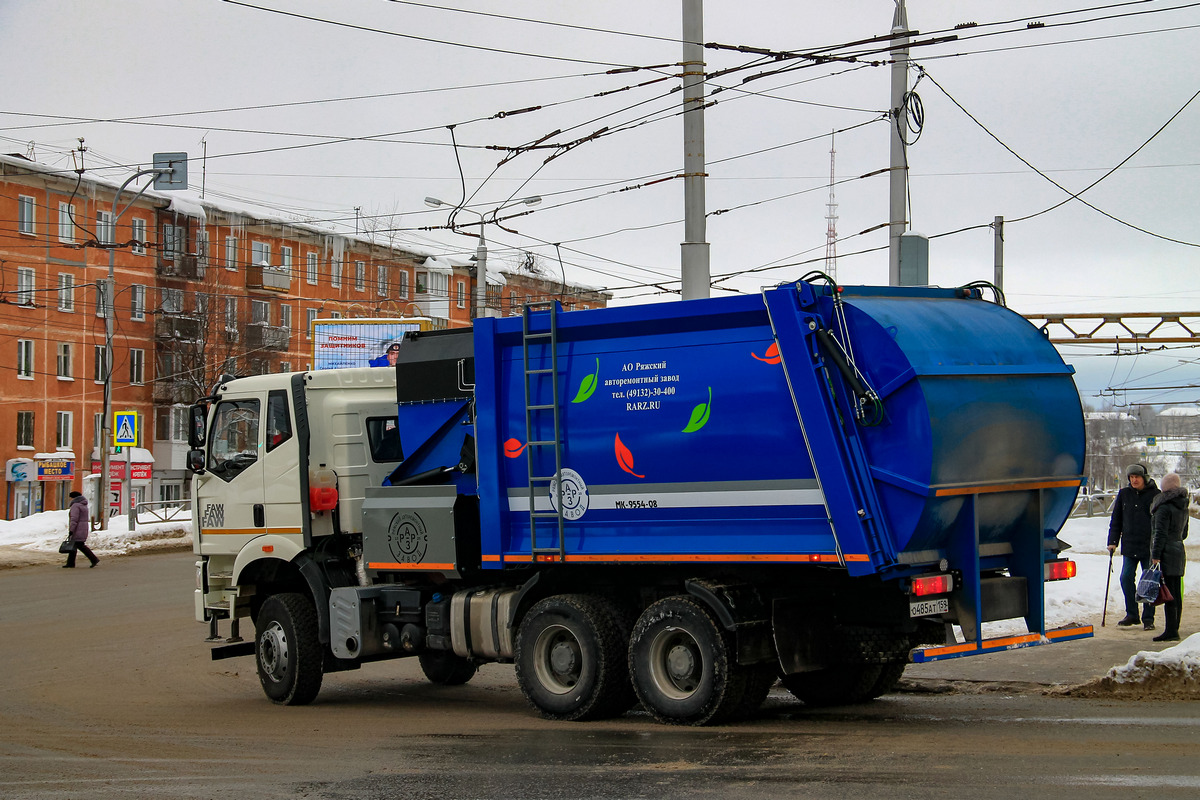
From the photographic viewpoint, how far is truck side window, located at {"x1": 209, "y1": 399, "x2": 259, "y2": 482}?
40.4 ft

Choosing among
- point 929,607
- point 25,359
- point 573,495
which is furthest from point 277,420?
point 25,359

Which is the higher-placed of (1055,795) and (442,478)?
(442,478)

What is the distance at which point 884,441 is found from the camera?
8.30 m

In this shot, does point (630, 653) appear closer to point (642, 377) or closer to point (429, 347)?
point (642, 377)

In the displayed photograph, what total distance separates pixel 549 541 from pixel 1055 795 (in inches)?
181

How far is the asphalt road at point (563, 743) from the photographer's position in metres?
7.07

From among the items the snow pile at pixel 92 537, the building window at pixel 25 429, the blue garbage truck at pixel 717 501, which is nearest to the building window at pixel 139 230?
the building window at pixel 25 429

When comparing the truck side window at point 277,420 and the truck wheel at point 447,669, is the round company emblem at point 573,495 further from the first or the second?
the truck wheel at point 447,669

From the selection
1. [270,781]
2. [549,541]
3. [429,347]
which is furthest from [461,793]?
[429,347]

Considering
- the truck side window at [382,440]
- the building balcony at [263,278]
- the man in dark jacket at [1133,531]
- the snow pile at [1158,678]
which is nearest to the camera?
the snow pile at [1158,678]

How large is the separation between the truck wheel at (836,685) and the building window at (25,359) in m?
49.6

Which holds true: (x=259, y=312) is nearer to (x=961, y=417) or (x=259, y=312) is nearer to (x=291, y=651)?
Answer: (x=291, y=651)

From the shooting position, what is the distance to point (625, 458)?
9469 mm

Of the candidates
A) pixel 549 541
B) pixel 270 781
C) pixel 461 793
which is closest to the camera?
pixel 461 793
